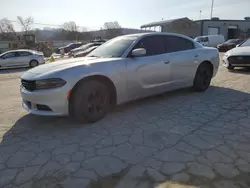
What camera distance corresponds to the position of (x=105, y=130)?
3.99 metres

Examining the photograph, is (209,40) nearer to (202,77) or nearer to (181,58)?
(202,77)

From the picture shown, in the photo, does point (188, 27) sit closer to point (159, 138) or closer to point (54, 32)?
point (159, 138)

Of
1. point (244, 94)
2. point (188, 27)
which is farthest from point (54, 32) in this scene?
point (244, 94)

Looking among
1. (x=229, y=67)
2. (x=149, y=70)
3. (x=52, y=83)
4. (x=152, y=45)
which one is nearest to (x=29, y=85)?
(x=52, y=83)

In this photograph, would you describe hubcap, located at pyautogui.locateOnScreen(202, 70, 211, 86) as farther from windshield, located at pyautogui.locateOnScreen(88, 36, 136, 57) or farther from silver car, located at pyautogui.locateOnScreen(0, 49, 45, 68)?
silver car, located at pyautogui.locateOnScreen(0, 49, 45, 68)

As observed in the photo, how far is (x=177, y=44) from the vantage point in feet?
19.1

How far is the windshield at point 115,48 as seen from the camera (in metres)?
4.84

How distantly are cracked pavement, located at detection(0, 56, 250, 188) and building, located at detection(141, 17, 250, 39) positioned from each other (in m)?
35.5

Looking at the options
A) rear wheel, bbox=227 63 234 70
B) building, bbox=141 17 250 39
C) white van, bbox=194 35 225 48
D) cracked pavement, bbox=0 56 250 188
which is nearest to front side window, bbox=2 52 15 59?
cracked pavement, bbox=0 56 250 188

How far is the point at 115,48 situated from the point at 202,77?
271cm

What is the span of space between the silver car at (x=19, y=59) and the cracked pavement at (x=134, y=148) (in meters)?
12.3

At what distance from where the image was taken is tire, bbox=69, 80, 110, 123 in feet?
13.1

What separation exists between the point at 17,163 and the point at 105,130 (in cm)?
143

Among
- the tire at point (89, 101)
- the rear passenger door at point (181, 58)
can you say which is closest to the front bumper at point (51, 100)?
the tire at point (89, 101)
